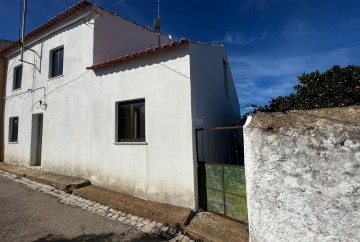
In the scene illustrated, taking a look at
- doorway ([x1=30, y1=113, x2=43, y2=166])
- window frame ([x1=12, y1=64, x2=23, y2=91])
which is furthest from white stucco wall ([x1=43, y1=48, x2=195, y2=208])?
window frame ([x1=12, y1=64, x2=23, y2=91])

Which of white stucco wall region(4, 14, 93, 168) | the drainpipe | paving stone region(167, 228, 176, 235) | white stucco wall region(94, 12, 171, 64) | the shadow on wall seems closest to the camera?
the shadow on wall

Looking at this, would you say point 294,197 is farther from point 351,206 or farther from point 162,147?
point 162,147

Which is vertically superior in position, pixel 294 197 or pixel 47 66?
pixel 47 66

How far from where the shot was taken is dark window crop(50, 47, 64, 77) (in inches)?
391

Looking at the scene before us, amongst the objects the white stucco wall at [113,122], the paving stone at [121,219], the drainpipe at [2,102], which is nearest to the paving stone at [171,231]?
the white stucco wall at [113,122]

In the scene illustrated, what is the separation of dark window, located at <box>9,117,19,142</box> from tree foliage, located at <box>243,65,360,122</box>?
12.3 m

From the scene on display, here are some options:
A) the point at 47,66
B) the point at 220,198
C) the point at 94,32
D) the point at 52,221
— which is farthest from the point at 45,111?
the point at 220,198

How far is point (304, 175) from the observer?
2.90 m

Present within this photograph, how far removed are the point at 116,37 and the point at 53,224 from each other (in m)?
6.95

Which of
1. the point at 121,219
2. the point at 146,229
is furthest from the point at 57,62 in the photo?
the point at 146,229

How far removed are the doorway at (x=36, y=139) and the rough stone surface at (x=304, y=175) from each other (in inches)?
411

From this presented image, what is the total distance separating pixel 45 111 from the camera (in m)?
9.95

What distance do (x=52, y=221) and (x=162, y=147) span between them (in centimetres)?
287

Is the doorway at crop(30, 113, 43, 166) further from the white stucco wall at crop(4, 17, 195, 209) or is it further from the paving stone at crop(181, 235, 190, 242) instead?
the paving stone at crop(181, 235, 190, 242)
